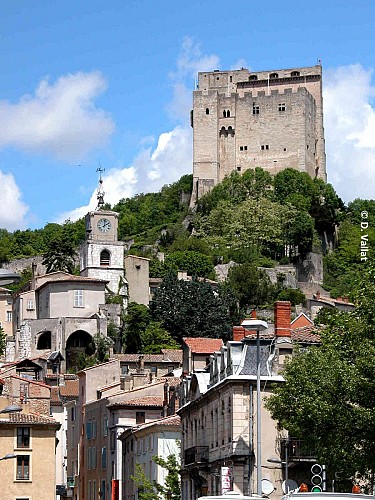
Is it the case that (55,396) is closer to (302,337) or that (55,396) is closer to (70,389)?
(70,389)

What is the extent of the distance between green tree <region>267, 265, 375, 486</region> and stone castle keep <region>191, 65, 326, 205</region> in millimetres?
136029

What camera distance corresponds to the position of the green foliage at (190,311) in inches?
4843

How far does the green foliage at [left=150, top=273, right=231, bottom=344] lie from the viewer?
404ft

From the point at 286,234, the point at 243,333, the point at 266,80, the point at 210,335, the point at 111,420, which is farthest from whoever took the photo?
the point at 266,80

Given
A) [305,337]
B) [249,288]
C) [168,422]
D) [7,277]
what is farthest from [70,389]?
[7,277]

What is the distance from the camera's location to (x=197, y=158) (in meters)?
178

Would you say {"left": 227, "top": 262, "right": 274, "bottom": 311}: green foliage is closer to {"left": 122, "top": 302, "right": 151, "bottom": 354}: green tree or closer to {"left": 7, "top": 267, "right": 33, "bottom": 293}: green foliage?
{"left": 122, "top": 302, "right": 151, "bottom": 354}: green tree

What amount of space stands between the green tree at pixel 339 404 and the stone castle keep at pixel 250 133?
136029mm

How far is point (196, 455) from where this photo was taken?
55.2 m

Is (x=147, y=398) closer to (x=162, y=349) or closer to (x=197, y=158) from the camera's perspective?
(x=162, y=349)

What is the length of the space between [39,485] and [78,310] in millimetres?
62487

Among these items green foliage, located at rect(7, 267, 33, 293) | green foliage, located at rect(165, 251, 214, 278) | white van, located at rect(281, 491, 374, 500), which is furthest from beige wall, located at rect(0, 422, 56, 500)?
green foliage, located at rect(165, 251, 214, 278)

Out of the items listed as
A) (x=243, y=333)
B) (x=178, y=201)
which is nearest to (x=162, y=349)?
(x=243, y=333)

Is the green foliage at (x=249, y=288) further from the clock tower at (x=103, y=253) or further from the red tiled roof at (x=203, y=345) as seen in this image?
the red tiled roof at (x=203, y=345)
